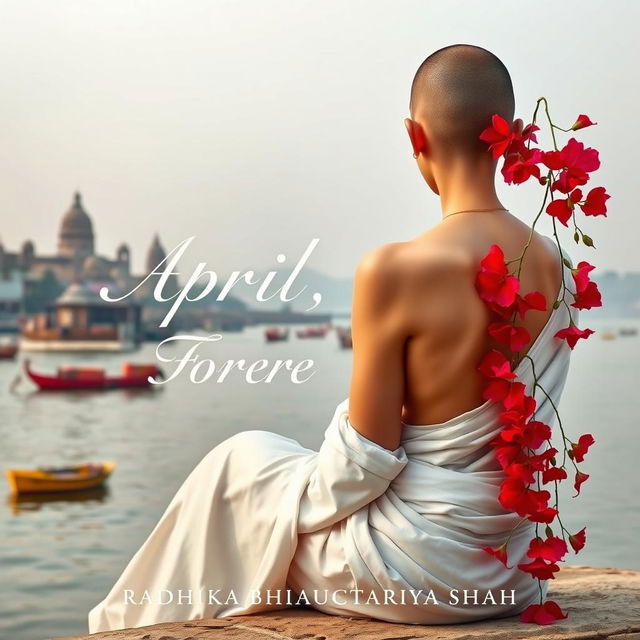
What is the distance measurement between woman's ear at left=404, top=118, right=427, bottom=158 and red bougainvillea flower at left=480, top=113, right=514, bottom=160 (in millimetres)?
128

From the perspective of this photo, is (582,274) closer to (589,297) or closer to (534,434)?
(589,297)

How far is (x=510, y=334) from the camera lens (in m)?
1.83

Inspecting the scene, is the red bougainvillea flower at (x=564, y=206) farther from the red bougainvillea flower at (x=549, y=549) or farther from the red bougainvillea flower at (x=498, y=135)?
the red bougainvillea flower at (x=549, y=549)

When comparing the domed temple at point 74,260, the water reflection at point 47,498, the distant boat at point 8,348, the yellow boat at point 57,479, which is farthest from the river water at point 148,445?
the domed temple at point 74,260

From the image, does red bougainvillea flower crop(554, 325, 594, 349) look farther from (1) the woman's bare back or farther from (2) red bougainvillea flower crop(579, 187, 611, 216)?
(2) red bougainvillea flower crop(579, 187, 611, 216)

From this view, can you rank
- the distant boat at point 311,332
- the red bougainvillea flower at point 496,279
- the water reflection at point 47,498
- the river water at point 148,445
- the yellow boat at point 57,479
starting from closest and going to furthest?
the red bougainvillea flower at point 496,279 → the river water at point 148,445 → the yellow boat at point 57,479 → the water reflection at point 47,498 → the distant boat at point 311,332

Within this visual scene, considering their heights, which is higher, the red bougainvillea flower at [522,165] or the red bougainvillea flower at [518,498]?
the red bougainvillea flower at [522,165]

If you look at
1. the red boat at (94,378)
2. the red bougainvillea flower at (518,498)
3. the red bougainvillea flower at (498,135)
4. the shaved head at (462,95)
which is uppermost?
the shaved head at (462,95)

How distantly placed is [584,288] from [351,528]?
1.93 feet

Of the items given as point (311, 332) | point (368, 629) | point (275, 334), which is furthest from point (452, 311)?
point (311, 332)

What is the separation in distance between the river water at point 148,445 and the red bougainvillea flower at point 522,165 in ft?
24.2

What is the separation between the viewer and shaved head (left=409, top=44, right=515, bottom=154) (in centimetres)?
188

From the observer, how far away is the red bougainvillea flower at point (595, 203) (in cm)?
193

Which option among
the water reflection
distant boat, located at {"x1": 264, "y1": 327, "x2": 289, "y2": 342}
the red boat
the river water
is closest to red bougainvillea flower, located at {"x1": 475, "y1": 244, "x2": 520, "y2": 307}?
the river water
